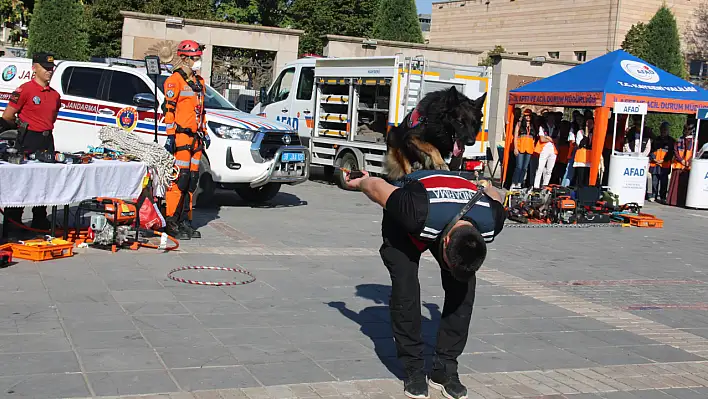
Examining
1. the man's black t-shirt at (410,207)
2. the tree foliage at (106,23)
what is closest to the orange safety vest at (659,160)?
the man's black t-shirt at (410,207)

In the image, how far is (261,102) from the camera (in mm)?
20406

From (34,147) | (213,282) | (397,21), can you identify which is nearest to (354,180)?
(213,282)

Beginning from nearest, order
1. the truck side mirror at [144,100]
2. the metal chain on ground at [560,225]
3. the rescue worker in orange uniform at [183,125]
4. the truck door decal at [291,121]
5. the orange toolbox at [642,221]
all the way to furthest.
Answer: the rescue worker in orange uniform at [183,125]
the truck side mirror at [144,100]
the metal chain on ground at [560,225]
the orange toolbox at [642,221]
the truck door decal at [291,121]

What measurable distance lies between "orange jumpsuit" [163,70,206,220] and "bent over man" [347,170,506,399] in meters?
5.21

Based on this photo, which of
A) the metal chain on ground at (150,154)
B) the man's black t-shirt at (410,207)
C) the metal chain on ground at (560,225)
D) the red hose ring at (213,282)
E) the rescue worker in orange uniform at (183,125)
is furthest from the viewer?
the metal chain on ground at (560,225)

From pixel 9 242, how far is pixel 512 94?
13.5 metres

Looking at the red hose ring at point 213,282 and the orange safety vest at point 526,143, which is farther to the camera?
the orange safety vest at point 526,143

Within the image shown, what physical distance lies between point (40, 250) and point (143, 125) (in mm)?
4695

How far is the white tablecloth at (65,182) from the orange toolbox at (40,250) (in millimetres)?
401

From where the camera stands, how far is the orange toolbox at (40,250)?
8.34 m

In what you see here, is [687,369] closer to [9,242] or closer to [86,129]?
[9,242]

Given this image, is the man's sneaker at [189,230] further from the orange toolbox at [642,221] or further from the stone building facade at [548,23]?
the stone building facade at [548,23]

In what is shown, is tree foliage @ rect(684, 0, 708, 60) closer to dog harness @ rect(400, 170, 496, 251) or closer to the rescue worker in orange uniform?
the rescue worker in orange uniform

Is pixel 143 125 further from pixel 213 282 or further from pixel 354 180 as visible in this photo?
pixel 354 180
